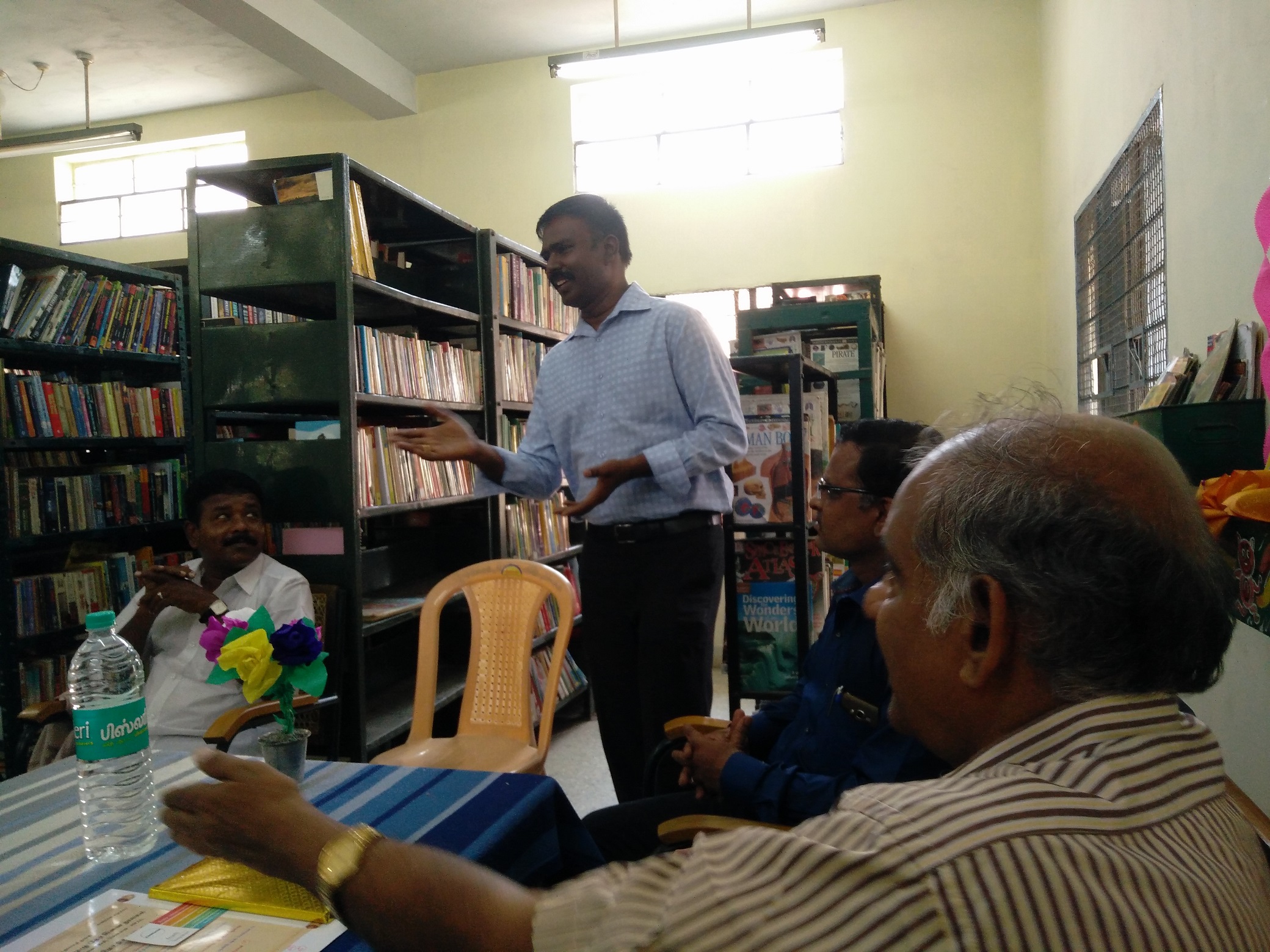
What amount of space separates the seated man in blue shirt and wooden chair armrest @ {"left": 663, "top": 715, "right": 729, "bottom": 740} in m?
0.04

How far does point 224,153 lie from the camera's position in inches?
258

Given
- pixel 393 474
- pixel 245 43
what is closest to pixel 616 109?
pixel 245 43

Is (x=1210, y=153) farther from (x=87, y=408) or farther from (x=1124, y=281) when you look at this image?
(x=87, y=408)

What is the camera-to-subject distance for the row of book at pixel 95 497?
3.46 meters

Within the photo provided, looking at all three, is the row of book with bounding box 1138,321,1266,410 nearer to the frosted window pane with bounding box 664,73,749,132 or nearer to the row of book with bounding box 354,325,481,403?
the row of book with bounding box 354,325,481,403

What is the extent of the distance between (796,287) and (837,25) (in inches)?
67.8

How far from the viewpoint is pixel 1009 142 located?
196 inches

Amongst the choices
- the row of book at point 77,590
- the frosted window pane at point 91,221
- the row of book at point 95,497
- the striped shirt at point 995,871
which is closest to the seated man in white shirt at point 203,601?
the row of book at point 77,590

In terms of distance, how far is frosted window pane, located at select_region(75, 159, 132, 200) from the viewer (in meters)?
6.83

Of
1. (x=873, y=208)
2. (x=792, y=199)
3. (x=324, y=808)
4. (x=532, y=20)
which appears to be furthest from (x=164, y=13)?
(x=324, y=808)

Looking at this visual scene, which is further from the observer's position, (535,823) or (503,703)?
(503,703)

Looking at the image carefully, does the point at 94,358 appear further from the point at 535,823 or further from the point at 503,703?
the point at 535,823

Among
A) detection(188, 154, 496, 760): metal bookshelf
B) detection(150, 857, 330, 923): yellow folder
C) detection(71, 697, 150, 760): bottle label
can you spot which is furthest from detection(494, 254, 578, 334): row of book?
detection(150, 857, 330, 923): yellow folder

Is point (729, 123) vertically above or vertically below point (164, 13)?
below
